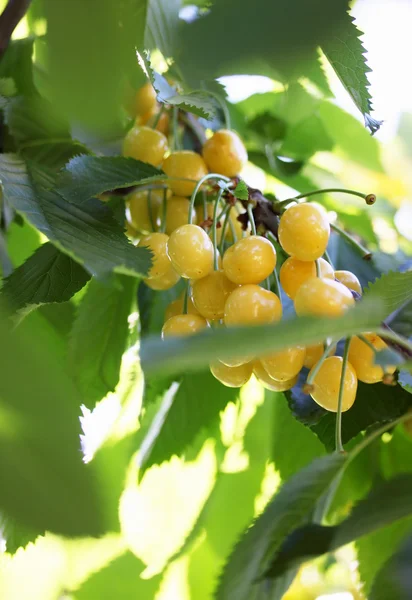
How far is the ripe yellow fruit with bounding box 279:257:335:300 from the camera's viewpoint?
0.49 metres

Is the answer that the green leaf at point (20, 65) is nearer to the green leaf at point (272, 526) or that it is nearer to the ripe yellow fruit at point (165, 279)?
the ripe yellow fruit at point (165, 279)

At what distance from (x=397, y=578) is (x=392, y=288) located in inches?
8.1

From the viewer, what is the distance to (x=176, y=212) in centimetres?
63

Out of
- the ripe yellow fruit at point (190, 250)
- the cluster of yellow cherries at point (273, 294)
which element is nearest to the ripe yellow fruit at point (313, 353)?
the cluster of yellow cherries at point (273, 294)

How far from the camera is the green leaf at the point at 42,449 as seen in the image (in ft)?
0.45

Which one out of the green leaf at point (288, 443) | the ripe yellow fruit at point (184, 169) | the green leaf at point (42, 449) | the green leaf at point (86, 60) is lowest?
the green leaf at point (288, 443)

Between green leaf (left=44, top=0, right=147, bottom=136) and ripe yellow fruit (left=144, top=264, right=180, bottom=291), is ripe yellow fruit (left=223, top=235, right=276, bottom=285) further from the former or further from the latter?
green leaf (left=44, top=0, right=147, bottom=136)

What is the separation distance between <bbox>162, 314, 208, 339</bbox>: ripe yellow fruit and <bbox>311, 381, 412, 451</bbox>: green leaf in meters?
0.15

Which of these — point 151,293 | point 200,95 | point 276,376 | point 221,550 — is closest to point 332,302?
point 276,376

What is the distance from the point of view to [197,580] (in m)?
0.74

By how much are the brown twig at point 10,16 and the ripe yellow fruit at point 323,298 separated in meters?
0.37

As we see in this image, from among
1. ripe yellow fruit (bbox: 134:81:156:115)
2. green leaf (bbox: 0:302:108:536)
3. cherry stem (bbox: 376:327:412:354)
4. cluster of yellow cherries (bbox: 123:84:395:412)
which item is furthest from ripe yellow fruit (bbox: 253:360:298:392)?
ripe yellow fruit (bbox: 134:81:156:115)

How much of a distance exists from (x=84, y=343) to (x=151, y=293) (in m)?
0.10

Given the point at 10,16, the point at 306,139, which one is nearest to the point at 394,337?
the point at 10,16
